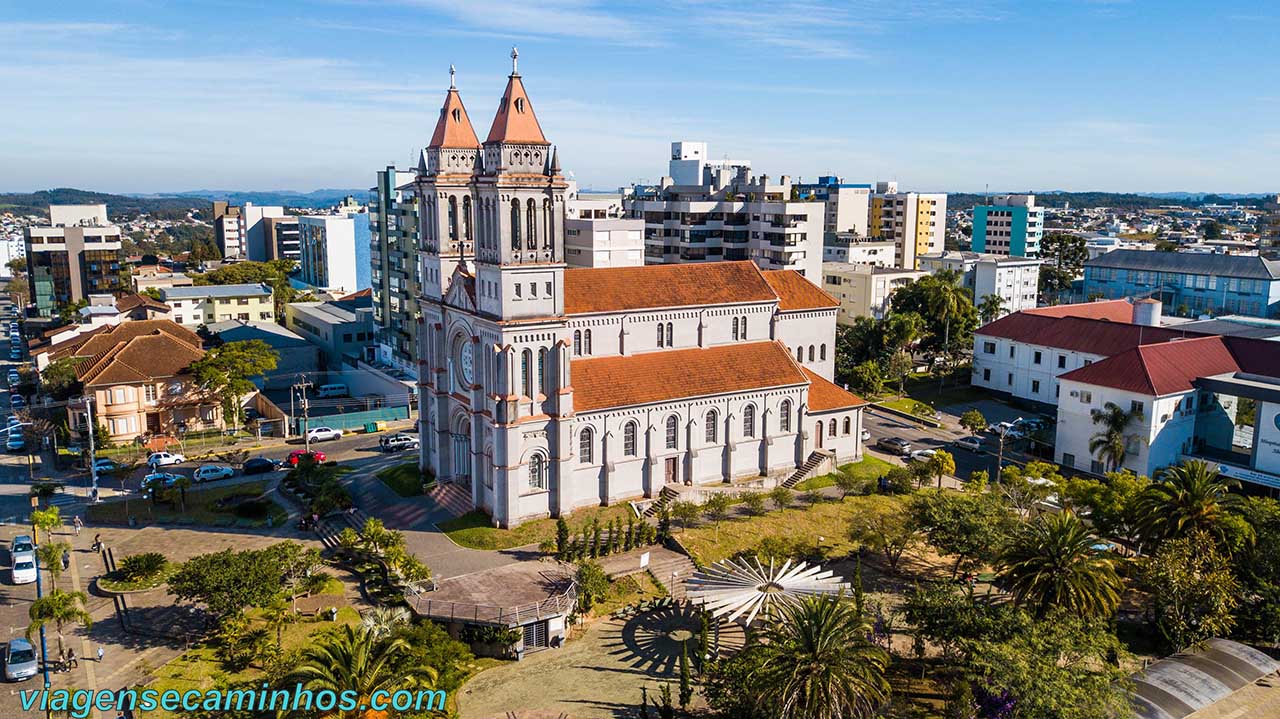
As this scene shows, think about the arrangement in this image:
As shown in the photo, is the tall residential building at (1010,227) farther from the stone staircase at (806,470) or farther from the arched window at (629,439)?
the arched window at (629,439)

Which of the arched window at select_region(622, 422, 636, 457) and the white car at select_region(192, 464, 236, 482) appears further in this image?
the white car at select_region(192, 464, 236, 482)

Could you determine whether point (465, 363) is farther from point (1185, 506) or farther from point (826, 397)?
point (1185, 506)

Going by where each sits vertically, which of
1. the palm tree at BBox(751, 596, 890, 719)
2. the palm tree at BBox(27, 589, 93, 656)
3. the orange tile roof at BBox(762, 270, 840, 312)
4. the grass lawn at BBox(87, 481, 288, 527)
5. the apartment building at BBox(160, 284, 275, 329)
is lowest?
the grass lawn at BBox(87, 481, 288, 527)

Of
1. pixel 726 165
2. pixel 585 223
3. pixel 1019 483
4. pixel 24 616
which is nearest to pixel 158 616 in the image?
pixel 24 616

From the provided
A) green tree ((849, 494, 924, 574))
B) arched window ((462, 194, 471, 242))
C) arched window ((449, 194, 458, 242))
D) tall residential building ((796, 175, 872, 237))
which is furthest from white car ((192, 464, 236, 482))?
tall residential building ((796, 175, 872, 237))

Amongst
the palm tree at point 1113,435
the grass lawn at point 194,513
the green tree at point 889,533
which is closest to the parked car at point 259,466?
the grass lawn at point 194,513

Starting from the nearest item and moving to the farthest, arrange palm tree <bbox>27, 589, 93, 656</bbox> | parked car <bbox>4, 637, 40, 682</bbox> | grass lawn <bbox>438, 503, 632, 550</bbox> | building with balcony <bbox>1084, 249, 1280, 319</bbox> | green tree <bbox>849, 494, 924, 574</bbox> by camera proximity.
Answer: parked car <bbox>4, 637, 40, 682</bbox> < palm tree <bbox>27, 589, 93, 656</bbox> < green tree <bbox>849, 494, 924, 574</bbox> < grass lawn <bbox>438, 503, 632, 550</bbox> < building with balcony <bbox>1084, 249, 1280, 319</bbox>

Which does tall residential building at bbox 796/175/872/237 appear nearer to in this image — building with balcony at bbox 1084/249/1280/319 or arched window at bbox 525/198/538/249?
building with balcony at bbox 1084/249/1280/319
